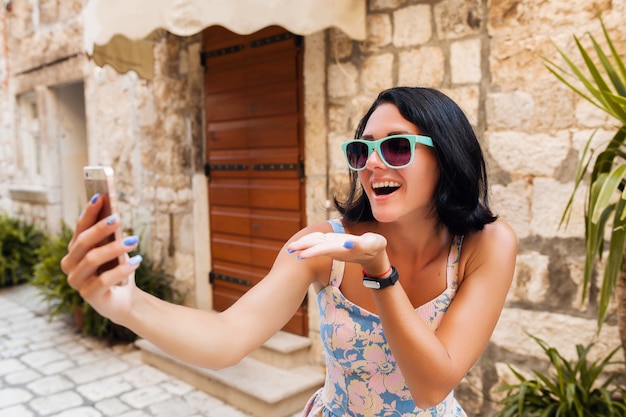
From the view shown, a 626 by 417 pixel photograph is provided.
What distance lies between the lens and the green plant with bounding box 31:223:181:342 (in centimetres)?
516

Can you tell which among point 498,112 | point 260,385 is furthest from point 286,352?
point 498,112

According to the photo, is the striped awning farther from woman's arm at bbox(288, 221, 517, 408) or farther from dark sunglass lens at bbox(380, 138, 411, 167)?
woman's arm at bbox(288, 221, 517, 408)

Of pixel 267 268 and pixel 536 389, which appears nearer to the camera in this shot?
pixel 536 389

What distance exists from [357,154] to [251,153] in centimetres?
328

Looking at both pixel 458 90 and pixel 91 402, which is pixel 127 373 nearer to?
pixel 91 402

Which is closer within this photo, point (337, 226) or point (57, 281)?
point (337, 226)

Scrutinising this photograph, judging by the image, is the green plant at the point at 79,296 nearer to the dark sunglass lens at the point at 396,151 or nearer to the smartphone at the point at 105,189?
the dark sunglass lens at the point at 396,151

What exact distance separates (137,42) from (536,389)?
4511 millimetres

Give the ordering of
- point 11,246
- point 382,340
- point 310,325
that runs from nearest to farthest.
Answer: point 382,340
point 310,325
point 11,246

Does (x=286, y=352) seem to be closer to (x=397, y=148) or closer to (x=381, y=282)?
(x=397, y=148)

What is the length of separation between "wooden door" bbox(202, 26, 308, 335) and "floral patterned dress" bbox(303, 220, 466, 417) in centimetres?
280

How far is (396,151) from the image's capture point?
1348 millimetres

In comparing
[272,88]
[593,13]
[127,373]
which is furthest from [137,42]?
[593,13]

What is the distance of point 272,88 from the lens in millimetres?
4379
